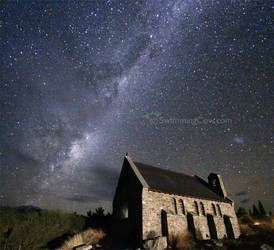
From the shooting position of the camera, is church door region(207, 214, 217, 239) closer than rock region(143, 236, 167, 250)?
No

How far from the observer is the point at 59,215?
1534 cm

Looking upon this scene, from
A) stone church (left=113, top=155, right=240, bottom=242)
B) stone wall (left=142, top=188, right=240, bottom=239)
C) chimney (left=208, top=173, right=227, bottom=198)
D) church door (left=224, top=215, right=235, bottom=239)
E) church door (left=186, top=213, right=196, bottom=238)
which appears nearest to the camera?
stone wall (left=142, top=188, right=240, bottom=239)

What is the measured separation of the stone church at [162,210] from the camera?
16.2 meters

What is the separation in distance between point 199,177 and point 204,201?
10.8m

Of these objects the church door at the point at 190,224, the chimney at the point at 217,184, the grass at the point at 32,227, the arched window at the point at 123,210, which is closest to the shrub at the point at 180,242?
the church door at the point at 190,224

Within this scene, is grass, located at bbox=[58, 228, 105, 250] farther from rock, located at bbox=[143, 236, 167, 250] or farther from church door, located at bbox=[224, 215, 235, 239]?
church door, located at bbox=[224, 215, 235, 239]

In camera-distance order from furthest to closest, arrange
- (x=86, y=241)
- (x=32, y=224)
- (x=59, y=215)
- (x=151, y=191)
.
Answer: (x=151, y=191) < (x=59, y=215) < (x=86, y=241) < (x=32, y=224)

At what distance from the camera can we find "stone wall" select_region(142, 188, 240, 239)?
15.9 metres

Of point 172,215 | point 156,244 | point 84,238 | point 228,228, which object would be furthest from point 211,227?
point 84,238

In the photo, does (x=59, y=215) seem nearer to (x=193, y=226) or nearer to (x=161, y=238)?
(x=161, y=238)

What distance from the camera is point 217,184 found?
29.2 metres

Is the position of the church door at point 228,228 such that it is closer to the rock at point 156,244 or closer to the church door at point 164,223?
the church door at point 164,223

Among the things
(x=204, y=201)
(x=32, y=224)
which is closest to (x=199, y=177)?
(x=204, y=201)

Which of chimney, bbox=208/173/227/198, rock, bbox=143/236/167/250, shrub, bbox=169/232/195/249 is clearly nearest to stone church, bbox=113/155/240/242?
shrub, bbox=169/232/195/249
